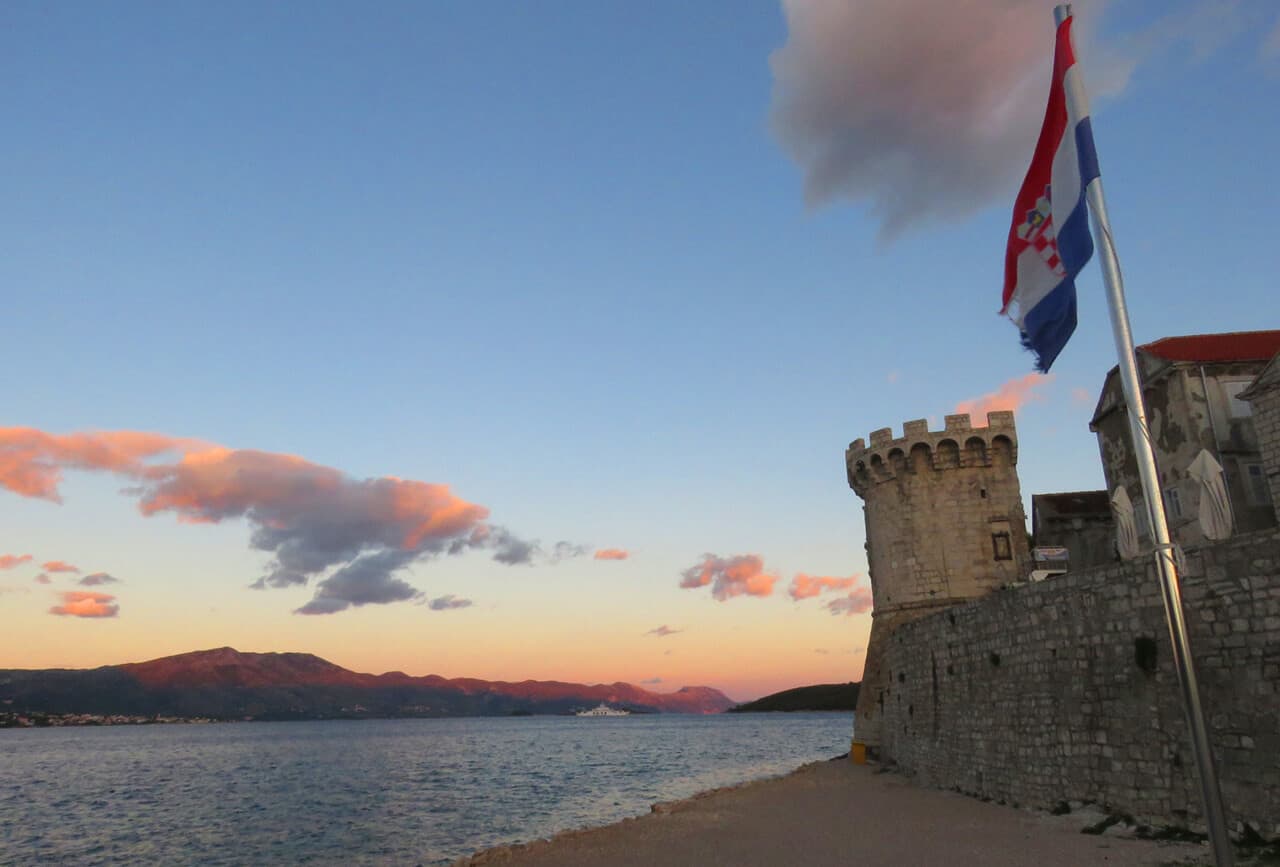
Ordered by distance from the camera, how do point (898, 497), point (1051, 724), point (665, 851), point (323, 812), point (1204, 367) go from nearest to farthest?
1. point (1051, 724)
2. point (665, 851)
3. point (1204, 367)
4. point (898, 497)
5. point (323, 812)

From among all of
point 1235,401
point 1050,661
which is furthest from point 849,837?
point 1235,401

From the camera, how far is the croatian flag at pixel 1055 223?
852 cm

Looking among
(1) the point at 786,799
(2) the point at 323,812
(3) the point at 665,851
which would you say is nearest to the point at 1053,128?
(3) the point at 665,851

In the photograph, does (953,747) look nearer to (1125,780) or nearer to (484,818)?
(1125,780)

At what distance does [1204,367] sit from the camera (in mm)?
24859

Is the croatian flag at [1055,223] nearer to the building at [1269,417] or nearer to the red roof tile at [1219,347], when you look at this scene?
the building at [1269,417]

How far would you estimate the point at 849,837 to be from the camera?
1828 centimetres

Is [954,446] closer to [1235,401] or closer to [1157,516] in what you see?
[1235,401]

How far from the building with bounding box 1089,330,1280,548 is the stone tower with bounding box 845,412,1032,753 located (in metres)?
5.38

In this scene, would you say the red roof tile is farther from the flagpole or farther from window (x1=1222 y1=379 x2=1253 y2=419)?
the flagpole

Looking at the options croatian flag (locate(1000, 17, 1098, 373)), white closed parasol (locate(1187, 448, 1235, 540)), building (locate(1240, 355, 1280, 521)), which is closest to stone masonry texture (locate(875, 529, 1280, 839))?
white closed parasol (locate(1187, 448, 1235, 540))

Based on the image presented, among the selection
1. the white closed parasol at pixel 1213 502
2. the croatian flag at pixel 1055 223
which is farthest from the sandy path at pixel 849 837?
the croatian flag at pixel 1055 223

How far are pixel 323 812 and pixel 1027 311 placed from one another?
39781mm

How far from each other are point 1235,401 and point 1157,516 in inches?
876
